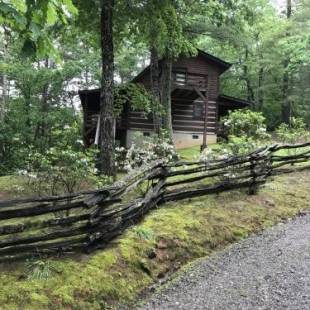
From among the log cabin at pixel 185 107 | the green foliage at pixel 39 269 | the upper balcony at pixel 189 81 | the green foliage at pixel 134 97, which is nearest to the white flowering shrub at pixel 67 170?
the green foliage at pixel 39 269

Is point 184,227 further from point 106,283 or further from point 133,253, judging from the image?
point 106,283

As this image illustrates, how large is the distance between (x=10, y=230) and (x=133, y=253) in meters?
1.74

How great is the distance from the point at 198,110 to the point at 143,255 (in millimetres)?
21312

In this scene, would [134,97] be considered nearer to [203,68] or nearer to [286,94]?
[203,68]

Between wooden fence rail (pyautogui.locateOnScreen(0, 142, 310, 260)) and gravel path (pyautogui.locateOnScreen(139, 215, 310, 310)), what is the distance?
1234mm

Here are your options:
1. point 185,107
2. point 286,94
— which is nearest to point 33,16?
point 185,107

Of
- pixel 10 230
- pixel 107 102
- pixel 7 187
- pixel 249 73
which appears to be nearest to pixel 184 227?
pixel 10 230

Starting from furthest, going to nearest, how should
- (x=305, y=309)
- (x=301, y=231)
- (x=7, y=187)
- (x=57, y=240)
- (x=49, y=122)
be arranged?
(x=49, y=122) < (x=7, y=187) < (x=301, y=231) < (x=57, y=240) < (x=305, y=309)

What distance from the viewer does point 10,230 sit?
14.1ft

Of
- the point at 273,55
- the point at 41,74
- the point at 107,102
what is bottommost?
the point at 107,102

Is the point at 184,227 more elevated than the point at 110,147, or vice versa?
the point at 110,147

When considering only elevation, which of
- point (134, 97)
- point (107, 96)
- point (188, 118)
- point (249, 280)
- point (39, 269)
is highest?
point (134, 97)

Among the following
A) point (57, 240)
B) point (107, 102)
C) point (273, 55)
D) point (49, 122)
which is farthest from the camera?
point (273, 55)

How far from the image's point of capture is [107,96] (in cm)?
891
